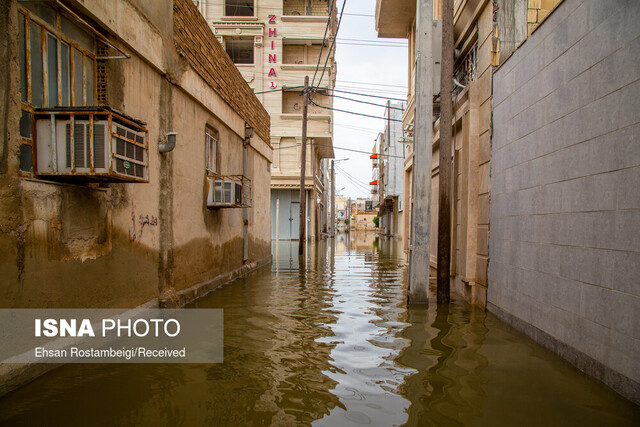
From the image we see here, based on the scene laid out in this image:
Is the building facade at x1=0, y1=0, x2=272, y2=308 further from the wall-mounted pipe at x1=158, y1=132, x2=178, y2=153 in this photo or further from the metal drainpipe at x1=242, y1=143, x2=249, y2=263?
the metal drainpipe at x1=242, y1=143, x2=249, y2=263

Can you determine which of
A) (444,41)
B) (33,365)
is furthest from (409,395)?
(444,41)

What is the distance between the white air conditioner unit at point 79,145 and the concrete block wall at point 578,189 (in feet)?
15.2

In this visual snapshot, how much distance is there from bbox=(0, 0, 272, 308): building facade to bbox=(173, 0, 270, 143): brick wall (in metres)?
0.05

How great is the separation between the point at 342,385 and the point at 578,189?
3.05m

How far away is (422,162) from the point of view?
7637mm

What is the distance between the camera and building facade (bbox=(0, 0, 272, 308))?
3916 millimetres

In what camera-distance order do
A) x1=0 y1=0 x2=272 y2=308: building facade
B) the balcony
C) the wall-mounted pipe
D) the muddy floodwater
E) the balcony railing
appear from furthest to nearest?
1. the balcony railing
2. the balcony
3. the wall-mounted pipe
4. x1=0 y1=0 x2=272 y2=308: building facade
5. the muddy floodwater

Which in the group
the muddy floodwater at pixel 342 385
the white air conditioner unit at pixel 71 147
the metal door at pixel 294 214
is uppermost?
the white air conditioner unit at pixel 71 147

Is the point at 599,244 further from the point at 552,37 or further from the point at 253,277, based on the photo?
the point at 253,277

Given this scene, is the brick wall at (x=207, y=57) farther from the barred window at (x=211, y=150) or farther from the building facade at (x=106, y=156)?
the barred window at (x=211, y=150)

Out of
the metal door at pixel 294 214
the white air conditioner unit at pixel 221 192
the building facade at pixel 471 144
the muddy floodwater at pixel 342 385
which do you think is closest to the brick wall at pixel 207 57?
the white air conditioner unit at pixel 221 192

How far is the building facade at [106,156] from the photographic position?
12.8 ft

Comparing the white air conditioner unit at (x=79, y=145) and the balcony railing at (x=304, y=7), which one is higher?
the balcony railing at (x=304, y=7)

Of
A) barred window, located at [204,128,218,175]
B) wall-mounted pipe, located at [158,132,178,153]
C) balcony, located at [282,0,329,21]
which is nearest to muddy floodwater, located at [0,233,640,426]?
wall-mounted pipe, located at [158,132,178,153]
